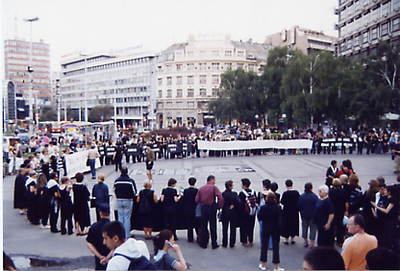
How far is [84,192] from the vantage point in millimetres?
7242

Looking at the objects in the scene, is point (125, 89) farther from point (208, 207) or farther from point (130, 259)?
point (130, 259)

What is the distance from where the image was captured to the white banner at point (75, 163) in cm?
1452

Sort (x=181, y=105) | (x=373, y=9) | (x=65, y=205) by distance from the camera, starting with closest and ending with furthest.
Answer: (x=65, y=205)
(x=373, y=9)
(x=181, y=105)

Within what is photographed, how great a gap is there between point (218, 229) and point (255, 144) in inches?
585

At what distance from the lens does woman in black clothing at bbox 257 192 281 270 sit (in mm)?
5699

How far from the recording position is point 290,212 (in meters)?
6.82

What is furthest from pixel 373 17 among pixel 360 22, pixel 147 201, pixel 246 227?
pixel 147 201

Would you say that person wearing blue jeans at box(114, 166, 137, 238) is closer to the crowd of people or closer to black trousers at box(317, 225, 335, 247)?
the crowd of people

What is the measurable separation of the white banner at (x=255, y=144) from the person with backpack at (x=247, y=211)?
49.8ft

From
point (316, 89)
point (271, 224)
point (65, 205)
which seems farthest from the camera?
point (316, 89)

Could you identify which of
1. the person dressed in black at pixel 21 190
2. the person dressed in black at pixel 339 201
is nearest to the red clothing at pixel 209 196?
the person dressed in black at pixel 339 201

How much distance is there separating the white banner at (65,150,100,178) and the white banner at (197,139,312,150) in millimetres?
8366

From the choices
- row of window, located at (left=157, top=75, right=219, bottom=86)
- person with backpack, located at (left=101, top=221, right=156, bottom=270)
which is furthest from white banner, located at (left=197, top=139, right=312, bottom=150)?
row of window, located at (left=157, top=75, right=219, bottom=86)

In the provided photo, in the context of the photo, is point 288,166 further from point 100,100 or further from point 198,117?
point 100,100
